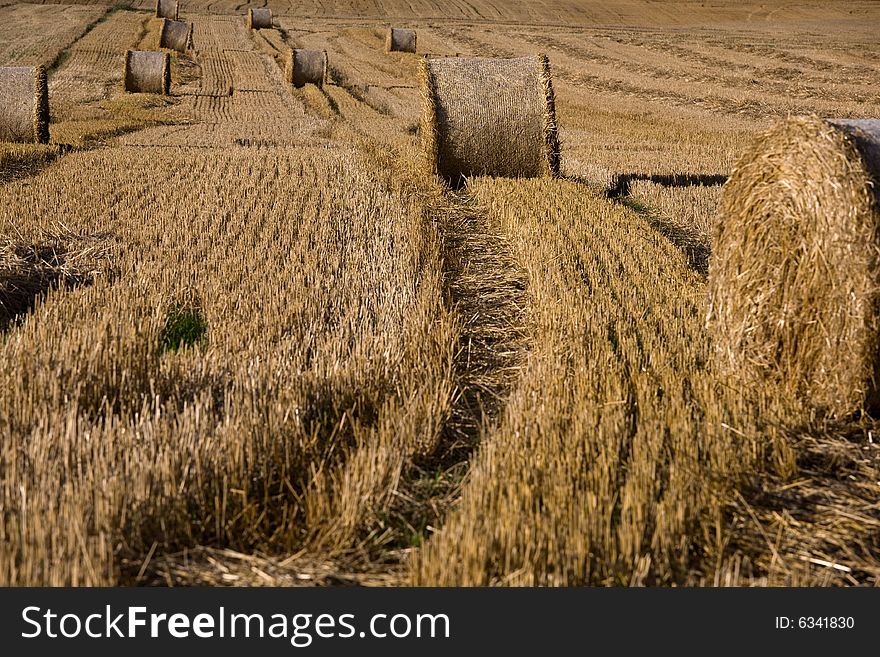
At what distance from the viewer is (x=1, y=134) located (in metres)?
12.4

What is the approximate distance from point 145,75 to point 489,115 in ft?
49.7

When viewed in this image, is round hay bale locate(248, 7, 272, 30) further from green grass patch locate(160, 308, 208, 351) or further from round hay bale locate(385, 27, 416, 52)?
green grass patch locate(160, 308, 208, 351)

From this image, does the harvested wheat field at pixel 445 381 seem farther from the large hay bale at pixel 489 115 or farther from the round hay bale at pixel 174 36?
the round hay bale at pixel 174 36

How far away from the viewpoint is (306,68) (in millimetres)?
24922

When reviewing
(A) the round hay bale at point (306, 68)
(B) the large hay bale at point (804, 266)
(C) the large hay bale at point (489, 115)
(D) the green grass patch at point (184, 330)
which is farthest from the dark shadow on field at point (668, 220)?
(A) the round hay bale at point (306, 68)

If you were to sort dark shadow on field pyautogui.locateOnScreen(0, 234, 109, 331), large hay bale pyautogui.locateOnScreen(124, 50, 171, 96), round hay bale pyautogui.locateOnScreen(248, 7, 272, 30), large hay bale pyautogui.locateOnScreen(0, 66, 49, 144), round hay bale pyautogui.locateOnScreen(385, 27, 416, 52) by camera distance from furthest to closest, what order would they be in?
round hay bale pyautogui.locateOnScreen(248, 7, 272, 30)
round hay bale pyautogui.locateOnScreen(385, 27, 416, 52)
large hay bale pyautogui.locateOnScreen(124, 50, 171, 96)
large hay bale pyautogui.locateOnScreen(0, 66, 49, 144)
dark shadow on field pyautogui.locateOnScreen(0, 234, 109, 331)

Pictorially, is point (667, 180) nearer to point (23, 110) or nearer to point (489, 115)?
point (489, 115)

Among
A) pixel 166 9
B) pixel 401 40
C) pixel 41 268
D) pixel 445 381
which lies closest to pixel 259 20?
pixel 166 9

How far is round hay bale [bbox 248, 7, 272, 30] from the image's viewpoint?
38.2 meters

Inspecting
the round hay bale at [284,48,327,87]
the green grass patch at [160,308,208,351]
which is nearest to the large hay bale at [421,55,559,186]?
the green grass patch at [160,308,208,351]

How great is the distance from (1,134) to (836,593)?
12.4 metres

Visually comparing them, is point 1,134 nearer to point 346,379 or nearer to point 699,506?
point 346,379

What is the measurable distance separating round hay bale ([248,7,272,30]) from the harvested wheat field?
3081 cm

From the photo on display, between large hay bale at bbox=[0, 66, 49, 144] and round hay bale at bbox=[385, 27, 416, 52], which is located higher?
round hay bale at bbox=[385, 27, 416, 52]
